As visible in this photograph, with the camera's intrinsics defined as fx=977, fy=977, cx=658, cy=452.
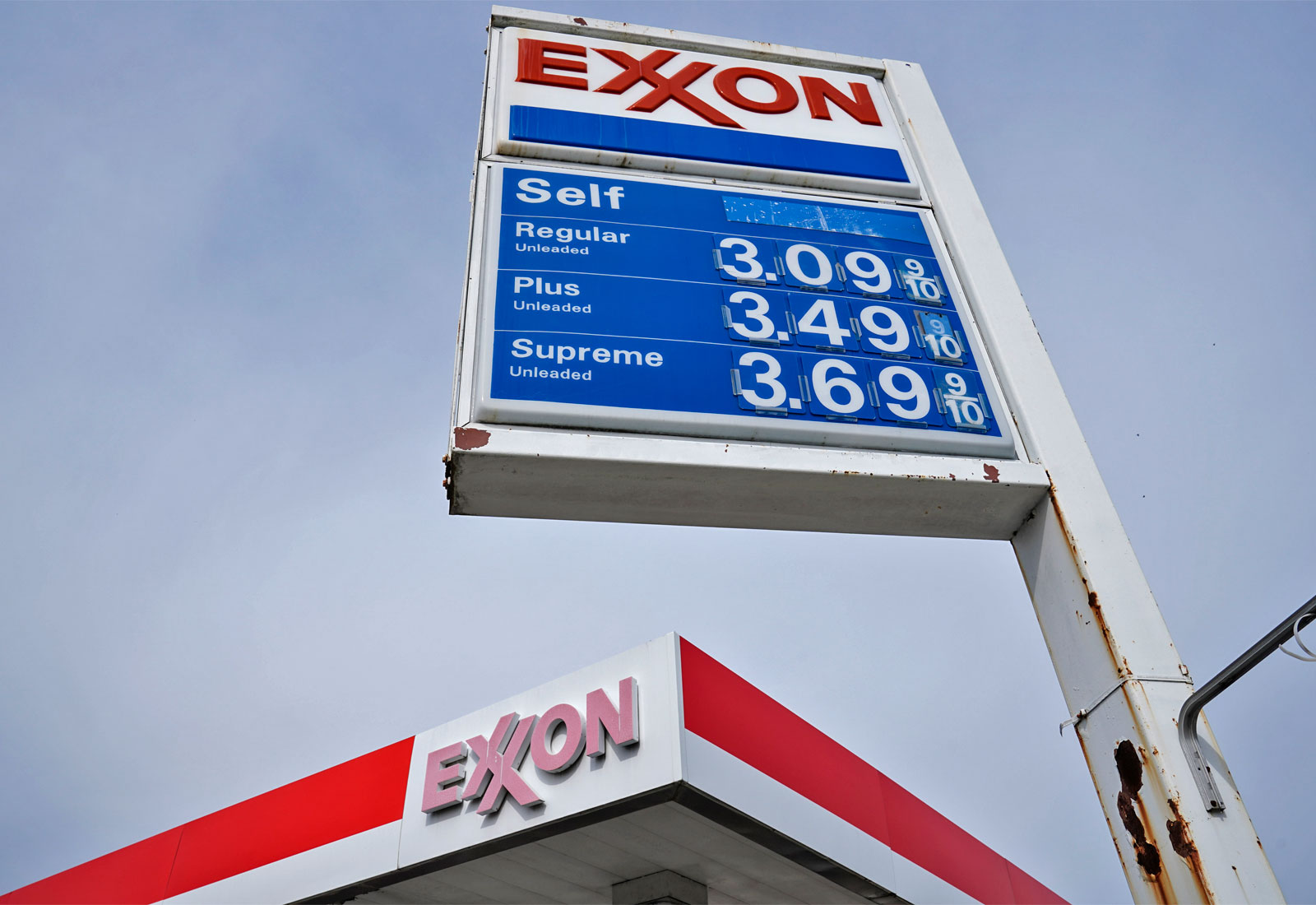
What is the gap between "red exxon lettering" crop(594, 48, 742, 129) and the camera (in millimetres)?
4891

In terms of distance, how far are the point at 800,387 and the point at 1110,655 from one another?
131cm

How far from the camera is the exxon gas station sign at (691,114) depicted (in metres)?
4.50

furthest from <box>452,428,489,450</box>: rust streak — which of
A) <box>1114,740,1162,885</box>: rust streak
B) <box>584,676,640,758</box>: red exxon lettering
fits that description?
<box>584,676,640,758</box>: red exxon lettering

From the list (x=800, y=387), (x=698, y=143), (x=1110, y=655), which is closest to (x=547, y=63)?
(x=698, y=143)

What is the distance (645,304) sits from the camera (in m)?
3.63

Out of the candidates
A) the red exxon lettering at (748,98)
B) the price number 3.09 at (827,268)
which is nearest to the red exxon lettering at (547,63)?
the red exxon lettering at (748,98)

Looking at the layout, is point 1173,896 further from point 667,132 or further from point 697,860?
point 697,860

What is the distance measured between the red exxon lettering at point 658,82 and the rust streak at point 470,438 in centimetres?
239

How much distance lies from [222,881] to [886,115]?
7.77 m

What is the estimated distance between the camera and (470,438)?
3.12 meters

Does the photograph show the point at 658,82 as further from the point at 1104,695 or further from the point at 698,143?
the point at 1104,695

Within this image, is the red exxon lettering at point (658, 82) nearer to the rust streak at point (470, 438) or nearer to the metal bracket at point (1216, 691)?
the rust streak at point (470, 438)

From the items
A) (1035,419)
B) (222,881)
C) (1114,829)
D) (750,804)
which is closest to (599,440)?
(1035,419)

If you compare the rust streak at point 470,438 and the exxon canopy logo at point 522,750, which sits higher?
the exxon canopy logo at point 522,750
